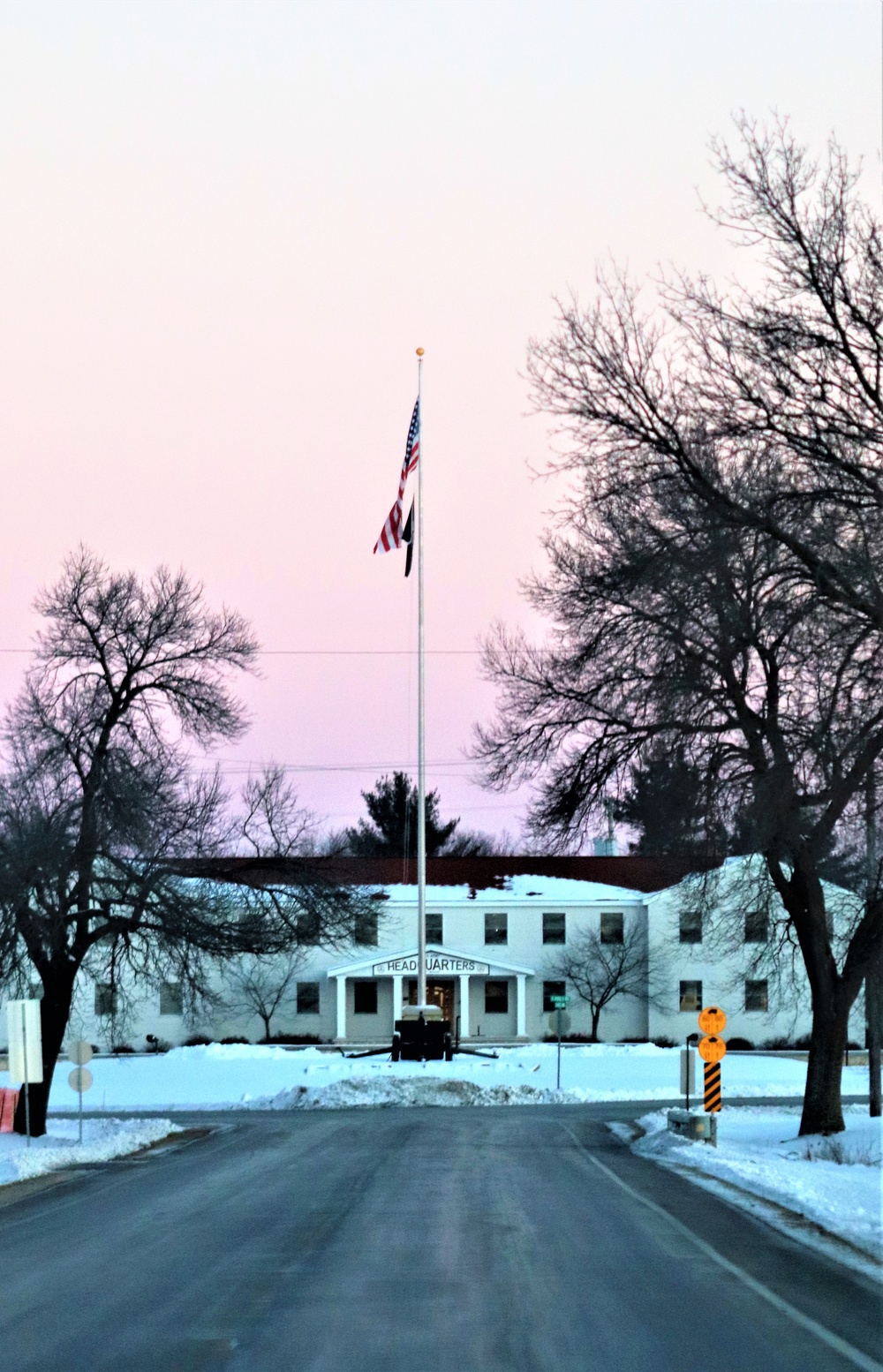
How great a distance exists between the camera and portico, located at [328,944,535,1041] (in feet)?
233

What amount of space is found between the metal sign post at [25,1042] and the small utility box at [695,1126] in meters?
10.9

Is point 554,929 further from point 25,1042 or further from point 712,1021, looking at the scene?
point 25,1042

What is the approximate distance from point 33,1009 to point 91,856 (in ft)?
11.2

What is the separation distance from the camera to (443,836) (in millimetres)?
103062

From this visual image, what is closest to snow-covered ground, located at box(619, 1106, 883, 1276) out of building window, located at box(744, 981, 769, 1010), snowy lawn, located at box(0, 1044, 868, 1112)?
snowy lawn, located at box(0, 1044, 868, 1112)

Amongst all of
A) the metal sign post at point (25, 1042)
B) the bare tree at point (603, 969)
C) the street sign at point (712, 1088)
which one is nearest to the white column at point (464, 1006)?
the bare tree at point (603, 969)

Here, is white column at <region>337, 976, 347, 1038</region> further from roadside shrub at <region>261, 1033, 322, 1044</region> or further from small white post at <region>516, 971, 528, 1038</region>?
small white post at <region>516, 971, 528, 1038</region>

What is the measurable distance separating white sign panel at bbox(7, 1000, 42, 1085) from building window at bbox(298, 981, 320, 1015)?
160 feet

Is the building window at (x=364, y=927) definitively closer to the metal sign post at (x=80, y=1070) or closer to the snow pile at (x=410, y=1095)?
the metal sign post at (x=80, y=1070)

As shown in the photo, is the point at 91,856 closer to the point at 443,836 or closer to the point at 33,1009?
the point at 33,1009

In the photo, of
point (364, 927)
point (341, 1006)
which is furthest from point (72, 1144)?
point (341, 1006)

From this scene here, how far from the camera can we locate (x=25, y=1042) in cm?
2486

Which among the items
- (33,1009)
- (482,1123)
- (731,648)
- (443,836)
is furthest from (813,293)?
(443,836)

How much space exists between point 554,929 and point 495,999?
4.29 meters
